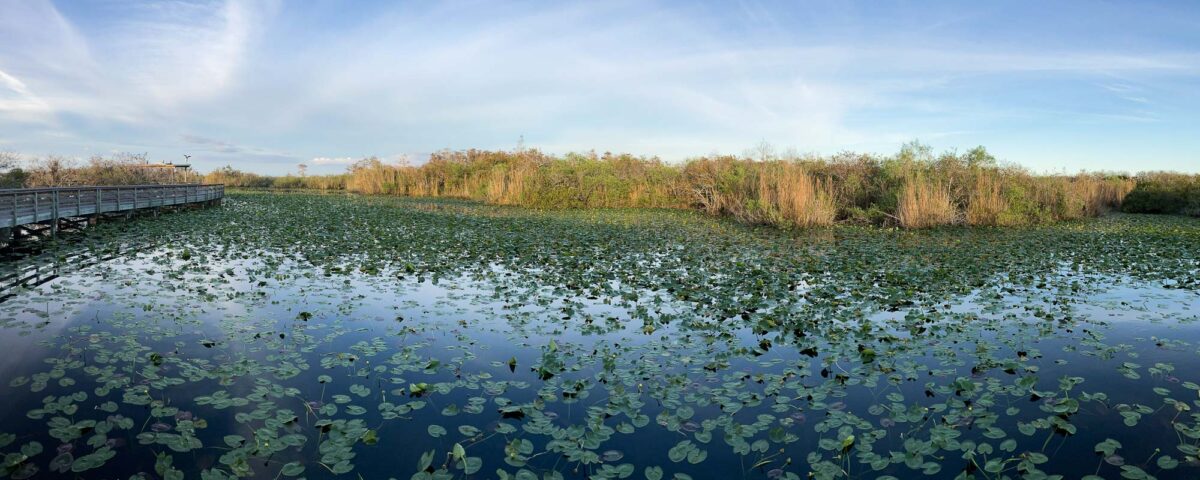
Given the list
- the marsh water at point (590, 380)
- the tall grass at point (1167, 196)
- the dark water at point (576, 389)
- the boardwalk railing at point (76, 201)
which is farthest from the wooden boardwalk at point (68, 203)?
the tall grass at point (1167, 196)

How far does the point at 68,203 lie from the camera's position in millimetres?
15891

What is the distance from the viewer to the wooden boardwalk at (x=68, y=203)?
1313 cm

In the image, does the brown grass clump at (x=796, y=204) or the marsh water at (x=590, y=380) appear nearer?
the marsh water at (x=590, y=380)

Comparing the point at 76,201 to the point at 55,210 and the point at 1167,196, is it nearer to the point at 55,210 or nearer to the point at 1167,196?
the point at 55,210

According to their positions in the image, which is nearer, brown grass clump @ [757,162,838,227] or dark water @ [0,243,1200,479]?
dark water @ [0,243,1200,479]

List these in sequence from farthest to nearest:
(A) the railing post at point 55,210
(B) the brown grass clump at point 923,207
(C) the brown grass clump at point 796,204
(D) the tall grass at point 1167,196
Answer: (D) the tall grass at point 1167,196, (C) the brown grass clump at point 796,204, (B) the brown grass clump at point 923,207, (A) the railing post at point 55,210

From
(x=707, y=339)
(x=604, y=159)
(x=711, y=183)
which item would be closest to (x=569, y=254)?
(x=707, y=339)

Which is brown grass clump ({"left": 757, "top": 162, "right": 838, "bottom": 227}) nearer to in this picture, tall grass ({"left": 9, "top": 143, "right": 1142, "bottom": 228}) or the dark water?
tall grass ({"left": 9, "top": 143, "right": 1142, "bottom": 228})

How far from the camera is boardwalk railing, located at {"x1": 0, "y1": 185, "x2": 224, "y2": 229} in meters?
13.1

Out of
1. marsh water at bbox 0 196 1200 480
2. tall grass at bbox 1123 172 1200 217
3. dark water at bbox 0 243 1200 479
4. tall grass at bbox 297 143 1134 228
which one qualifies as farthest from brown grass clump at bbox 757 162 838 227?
tall grass at bbox 1123 172 1200 217

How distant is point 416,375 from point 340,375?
25.6 inches

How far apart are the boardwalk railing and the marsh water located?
592 cm

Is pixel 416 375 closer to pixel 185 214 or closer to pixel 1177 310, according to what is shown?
pixel 1177 310

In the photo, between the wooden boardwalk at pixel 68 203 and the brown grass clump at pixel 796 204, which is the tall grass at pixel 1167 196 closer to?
the brown grass clump at pixel 796 204
